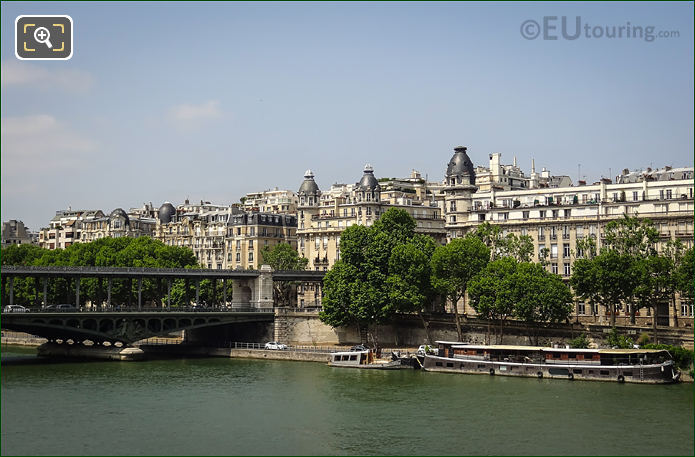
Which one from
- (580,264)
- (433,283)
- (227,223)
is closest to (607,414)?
(580,264)

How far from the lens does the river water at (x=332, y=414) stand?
46.2 metres

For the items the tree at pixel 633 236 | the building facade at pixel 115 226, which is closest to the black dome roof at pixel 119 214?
the building facade at pixel 115 226

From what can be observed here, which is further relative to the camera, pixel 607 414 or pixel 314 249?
pixel 314 249

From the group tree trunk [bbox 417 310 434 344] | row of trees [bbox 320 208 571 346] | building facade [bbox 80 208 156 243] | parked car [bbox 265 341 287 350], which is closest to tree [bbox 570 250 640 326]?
row of trees [bbox 320 208 571 346]

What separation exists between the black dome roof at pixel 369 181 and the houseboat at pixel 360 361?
41.8 meters

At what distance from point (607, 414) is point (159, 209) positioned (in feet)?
417

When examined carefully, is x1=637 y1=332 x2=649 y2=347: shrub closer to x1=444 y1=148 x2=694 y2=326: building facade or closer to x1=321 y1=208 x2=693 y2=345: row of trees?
x1=321 y1=208 x2=693 y2=345: row of trees

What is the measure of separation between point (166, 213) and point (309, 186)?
4361 centimetres

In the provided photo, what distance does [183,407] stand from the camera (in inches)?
2238

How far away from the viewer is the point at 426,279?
288 ft

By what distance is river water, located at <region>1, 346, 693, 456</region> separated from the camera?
1821 inches

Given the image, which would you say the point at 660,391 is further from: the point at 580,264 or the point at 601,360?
the point at 580,264

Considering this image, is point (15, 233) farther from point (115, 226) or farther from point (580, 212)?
point (580, 212)

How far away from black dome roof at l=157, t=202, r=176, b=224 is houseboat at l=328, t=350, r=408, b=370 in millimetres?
89935
